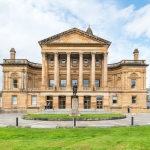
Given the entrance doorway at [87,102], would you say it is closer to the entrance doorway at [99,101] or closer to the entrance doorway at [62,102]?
the entrance doorway at [99,101]

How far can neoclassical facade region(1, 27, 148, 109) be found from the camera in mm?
51406

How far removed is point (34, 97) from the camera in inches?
2076

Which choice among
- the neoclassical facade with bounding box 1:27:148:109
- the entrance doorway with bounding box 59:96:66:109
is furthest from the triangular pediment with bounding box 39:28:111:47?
the entrance doorway with bounding box 59:96:66:109

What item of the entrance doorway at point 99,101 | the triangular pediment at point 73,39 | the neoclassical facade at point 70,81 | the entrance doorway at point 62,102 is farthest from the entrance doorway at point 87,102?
the triangular pediment at point 73,39

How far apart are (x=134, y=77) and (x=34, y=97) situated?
2475 cm

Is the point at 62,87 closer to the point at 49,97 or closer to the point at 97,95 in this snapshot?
the point at 49,97

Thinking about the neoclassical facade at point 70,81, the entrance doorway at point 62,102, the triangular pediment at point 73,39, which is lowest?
the entrance doorway at point 62,102

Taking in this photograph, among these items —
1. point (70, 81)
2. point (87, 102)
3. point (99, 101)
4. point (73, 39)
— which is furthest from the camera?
point (70, 81)

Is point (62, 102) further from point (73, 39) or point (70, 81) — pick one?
point (73, 39)

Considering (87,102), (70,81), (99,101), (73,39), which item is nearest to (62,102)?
→ (70,81)

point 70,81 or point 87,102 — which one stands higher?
point 70,81

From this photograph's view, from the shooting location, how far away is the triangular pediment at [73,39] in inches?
2052

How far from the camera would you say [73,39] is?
172 ft

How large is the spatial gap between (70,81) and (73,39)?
10.3 meters
